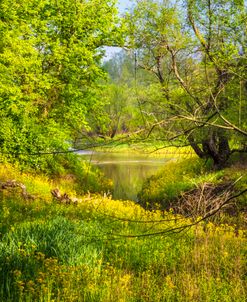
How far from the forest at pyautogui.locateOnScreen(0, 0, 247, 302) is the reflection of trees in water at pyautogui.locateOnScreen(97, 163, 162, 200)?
45 centimetres

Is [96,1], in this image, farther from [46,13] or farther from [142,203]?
[142,203]

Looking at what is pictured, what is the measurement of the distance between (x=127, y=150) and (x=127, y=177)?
17.5 meters

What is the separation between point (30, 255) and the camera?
238 inches

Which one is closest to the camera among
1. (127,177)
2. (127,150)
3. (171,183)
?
(127,150)

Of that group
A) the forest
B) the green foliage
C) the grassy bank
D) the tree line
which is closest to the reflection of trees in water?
the forest

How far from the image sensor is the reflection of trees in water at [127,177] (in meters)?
21.3

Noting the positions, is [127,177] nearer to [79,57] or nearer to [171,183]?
[171,183]

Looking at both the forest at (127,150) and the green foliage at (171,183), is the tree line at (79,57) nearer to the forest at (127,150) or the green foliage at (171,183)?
the forest at (127,150)

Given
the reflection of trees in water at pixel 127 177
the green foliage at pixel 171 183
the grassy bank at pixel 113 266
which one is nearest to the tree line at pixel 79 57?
the green foliage at pixel 171 183

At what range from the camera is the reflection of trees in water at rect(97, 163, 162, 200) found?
2127cm

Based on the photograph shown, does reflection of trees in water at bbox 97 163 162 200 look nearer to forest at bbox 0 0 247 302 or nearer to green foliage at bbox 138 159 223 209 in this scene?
forest at bbox 0 0 247 302

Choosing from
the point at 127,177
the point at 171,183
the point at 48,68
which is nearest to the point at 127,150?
the point at 171,183

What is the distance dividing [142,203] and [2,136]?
22.4ft

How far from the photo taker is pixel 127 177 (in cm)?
2681
